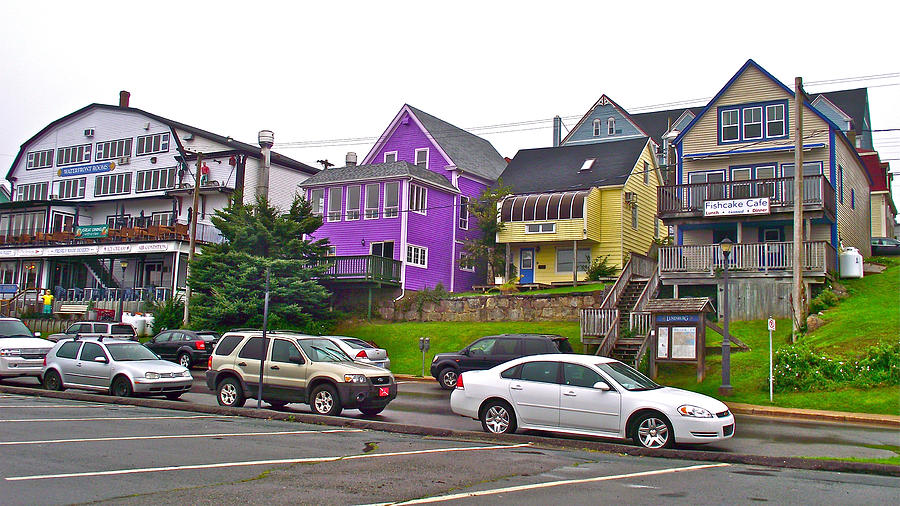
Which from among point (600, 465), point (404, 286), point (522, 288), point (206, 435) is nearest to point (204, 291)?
point (404, 286)

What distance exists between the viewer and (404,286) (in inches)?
1571

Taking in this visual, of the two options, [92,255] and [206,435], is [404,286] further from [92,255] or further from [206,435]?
[206,435]

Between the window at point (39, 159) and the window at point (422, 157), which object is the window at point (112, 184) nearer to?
the window at point (39, 159)

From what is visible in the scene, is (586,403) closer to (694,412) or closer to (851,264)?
(694,412)

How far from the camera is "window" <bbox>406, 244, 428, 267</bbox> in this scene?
40.7 metres

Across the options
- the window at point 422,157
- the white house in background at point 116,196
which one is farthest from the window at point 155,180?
the window at point 422,157

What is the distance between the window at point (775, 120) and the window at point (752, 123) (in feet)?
1.08

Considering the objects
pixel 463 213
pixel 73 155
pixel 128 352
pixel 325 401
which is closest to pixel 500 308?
pixel 463 213

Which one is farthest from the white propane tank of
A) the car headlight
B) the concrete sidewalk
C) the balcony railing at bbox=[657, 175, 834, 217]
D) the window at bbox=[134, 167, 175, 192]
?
the window at bbox=[134, 167, 175, 192]

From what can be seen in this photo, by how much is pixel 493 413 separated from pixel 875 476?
6.02 m

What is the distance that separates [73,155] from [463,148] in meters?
28.9

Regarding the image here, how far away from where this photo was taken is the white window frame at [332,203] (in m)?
43.2

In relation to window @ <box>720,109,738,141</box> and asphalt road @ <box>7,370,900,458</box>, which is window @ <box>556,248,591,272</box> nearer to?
window @ <box>720,109,738,141</box>

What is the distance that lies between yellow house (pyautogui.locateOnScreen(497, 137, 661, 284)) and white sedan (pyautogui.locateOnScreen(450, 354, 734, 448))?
24059 mm
